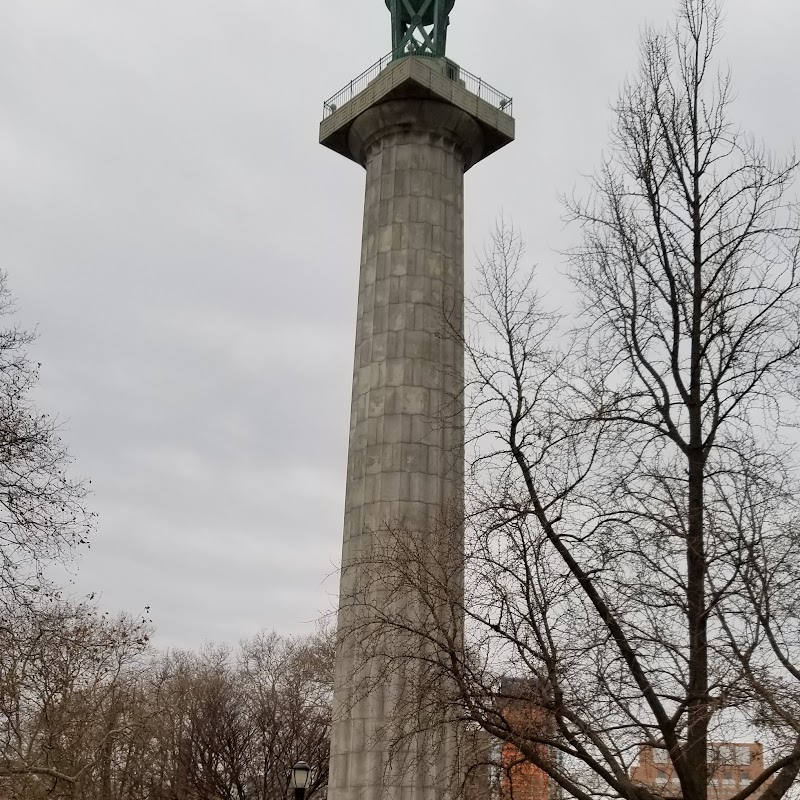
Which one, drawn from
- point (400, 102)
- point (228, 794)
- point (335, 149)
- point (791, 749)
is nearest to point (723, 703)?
point (791, 749)

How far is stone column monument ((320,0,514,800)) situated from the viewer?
27.4m

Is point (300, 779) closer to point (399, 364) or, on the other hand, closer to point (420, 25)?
point (399, 364)

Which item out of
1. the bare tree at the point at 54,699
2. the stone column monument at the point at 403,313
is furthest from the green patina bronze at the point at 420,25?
the bare tree at the point at 54,699

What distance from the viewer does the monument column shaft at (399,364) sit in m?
27.3

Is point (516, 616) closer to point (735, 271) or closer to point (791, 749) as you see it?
point (791, 749)

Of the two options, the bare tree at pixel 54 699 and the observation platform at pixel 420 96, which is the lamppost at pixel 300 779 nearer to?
the bare tree at pixel 54 699

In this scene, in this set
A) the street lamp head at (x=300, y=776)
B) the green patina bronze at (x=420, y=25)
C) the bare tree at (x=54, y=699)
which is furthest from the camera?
the green patina bronze at (x=420, y=25)

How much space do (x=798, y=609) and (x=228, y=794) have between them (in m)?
40.0

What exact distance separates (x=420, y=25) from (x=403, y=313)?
11789mm

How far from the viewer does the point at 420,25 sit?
1454 inches

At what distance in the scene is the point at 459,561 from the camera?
13500 millimetres

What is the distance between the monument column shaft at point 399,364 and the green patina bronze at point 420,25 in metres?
3.93

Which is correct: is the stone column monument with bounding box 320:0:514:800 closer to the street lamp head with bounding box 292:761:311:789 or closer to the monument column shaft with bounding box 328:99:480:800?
the monument column shaft with bounding box 328:99:480:800

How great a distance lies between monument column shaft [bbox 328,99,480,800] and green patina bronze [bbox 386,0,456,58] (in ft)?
12.9
